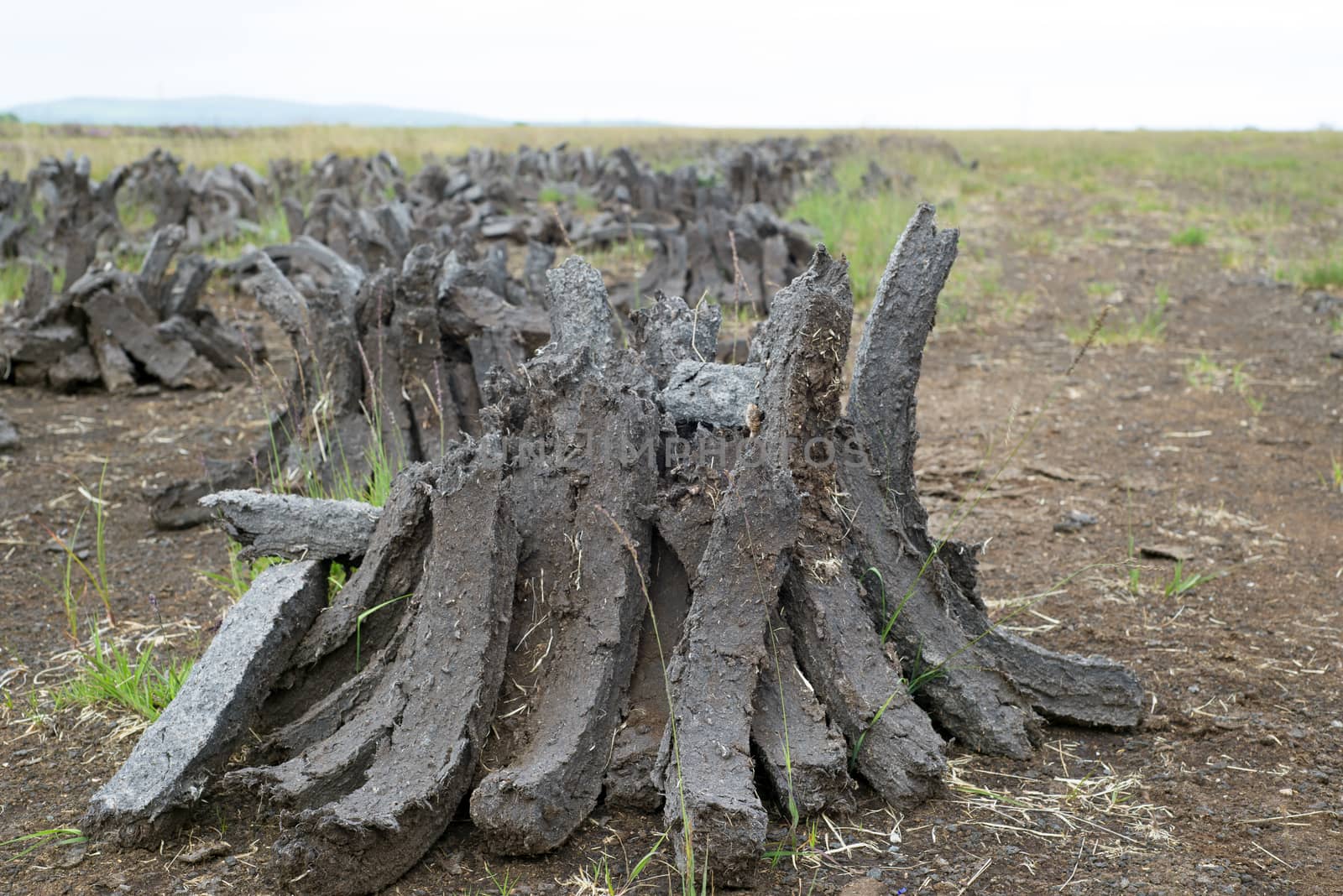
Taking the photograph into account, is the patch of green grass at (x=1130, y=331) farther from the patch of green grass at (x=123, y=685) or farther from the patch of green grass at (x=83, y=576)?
the patch of green grass at (x=123, y=685)

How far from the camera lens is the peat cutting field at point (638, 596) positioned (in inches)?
98.1

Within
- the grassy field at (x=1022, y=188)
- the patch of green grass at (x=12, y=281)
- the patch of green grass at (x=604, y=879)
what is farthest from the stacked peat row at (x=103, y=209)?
the patch of green grass at (x=604, y=879)

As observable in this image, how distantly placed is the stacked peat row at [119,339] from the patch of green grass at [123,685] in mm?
3943

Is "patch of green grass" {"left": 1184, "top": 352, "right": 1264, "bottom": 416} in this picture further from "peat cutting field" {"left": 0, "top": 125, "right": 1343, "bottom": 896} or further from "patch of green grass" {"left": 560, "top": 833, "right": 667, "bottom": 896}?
"patch of green grass" {"left": 560, "top": 833, "right": 667, "bottom": 896}

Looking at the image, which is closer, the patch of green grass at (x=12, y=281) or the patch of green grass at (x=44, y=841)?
the patch of green grass at (x=44, y=841)

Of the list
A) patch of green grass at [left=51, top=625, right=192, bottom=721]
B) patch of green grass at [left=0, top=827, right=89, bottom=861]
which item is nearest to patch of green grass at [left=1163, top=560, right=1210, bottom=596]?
patch of green grass at [left=51, top=625, right=192, bottom=721]

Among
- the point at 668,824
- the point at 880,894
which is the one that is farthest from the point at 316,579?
the point at 880,894

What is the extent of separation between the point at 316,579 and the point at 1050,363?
252 inches

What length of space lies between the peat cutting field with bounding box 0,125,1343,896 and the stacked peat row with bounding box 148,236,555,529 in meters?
0.02

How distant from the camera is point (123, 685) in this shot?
3.22 metres

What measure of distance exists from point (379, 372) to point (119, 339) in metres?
3.45

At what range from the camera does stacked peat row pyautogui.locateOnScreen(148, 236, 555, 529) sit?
4672 mm

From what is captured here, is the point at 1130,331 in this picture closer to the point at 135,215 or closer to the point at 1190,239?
the point at 1190,239

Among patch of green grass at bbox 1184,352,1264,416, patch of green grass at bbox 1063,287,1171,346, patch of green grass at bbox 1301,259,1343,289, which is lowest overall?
patch of green grass at bbox 1184,352,1264,416
